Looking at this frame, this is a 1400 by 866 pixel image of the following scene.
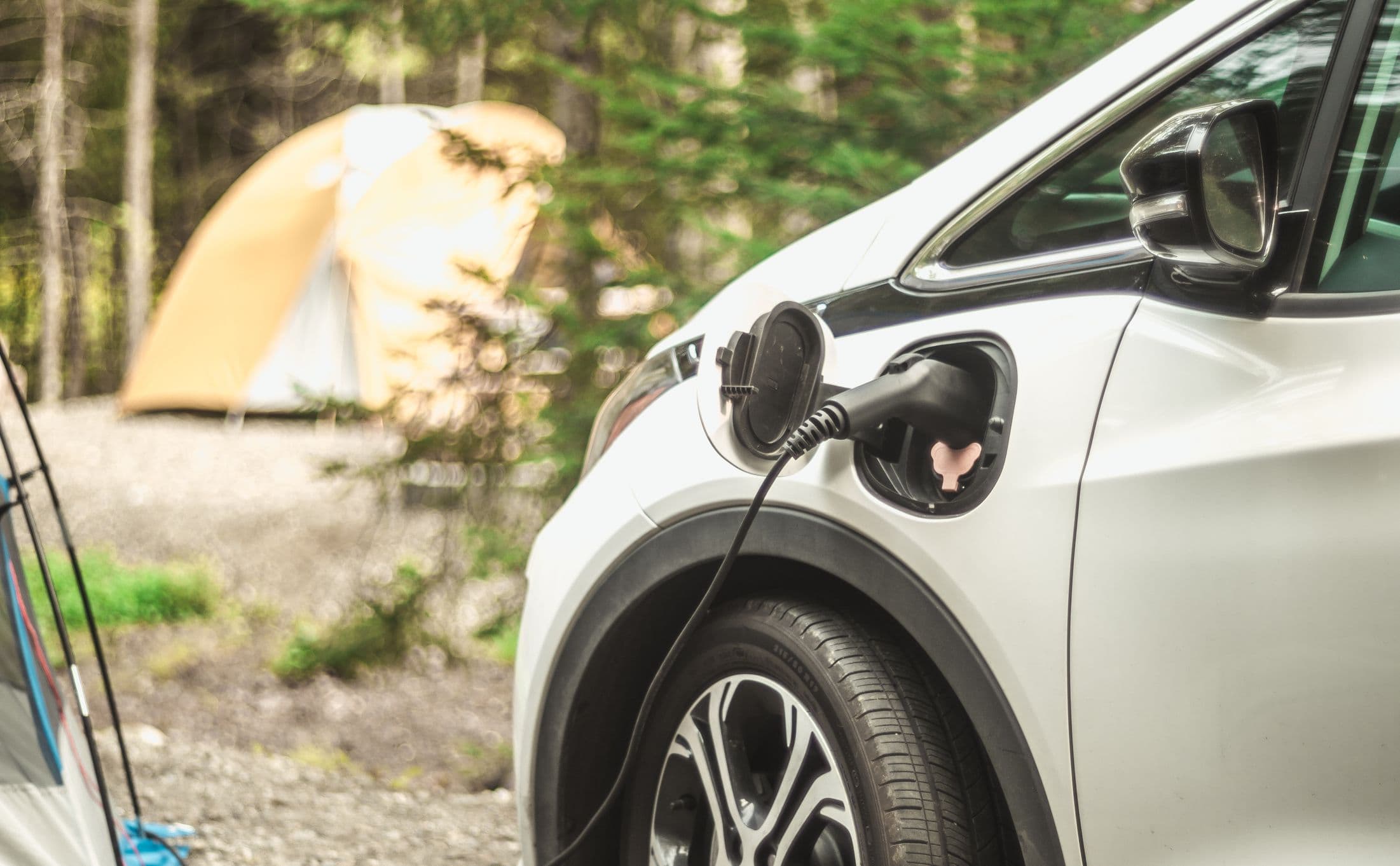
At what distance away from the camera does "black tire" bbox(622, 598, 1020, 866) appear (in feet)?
5.64

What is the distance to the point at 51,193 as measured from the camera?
14.2 m

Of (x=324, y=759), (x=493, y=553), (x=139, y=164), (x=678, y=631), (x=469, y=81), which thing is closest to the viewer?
(x=678, y=631)

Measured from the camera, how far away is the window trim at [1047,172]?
165cm

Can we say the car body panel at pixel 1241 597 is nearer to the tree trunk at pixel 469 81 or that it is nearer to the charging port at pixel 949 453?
the charging port at pixel 949 453

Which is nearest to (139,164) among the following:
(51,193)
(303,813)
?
(51,193)

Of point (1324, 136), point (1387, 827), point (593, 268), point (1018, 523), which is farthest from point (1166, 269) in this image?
point (593, 268)

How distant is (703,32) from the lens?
5750 mm

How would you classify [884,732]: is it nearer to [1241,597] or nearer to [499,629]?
[1241,597]

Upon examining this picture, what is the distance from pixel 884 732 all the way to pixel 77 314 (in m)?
16.6

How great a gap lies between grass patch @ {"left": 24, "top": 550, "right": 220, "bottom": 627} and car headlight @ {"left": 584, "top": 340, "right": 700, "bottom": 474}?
15.8 feet

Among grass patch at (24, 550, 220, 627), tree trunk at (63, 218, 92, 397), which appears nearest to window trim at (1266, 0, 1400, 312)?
grass patch at (24, 550, 220, 627)

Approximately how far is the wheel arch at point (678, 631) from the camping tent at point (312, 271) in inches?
296

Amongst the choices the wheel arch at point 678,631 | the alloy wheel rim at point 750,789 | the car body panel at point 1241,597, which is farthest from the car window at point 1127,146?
the alloy wheel rim at point 750,789

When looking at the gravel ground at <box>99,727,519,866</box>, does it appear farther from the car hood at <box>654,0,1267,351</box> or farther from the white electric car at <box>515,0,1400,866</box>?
the car hood at <box>654,0,1267,351</box>
